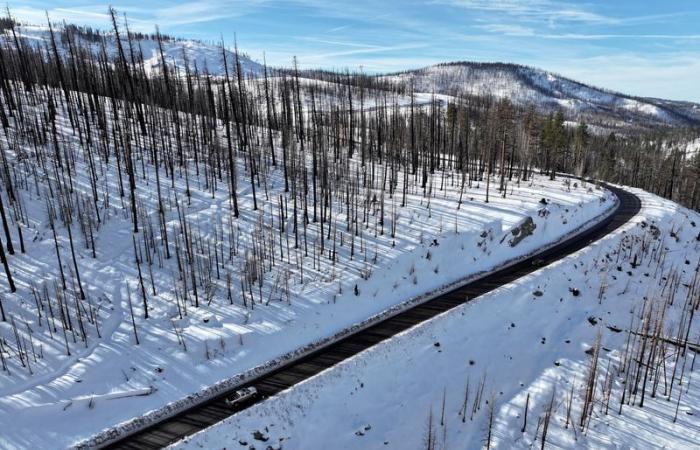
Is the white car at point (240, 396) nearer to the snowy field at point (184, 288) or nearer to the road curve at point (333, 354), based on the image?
the road curve at point (333, 354)

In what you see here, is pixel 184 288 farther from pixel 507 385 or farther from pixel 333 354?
pixel 507 385

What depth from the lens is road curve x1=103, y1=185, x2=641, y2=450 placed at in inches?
834

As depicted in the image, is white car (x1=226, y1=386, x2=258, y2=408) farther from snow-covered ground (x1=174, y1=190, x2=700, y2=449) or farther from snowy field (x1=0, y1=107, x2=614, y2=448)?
snowy field (x1=0, y1=107, x2=614, y2=448)

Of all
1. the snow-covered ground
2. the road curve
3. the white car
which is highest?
the white car

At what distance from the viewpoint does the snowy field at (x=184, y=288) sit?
24.1 m

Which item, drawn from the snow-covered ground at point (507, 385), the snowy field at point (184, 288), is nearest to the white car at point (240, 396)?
the snow-covered ground at point (507, 385)

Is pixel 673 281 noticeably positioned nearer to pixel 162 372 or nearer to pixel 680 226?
pixel 680 226

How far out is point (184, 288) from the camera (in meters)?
33.2

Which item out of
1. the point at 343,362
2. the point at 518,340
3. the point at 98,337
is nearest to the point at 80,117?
the point at 98,337

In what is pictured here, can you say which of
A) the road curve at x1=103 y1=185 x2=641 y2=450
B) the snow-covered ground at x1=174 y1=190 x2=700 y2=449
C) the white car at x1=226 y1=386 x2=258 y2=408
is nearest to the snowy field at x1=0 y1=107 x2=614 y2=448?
the road curve at x1=103 y1=185 x2=641 y2=450

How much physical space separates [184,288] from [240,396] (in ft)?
45.6

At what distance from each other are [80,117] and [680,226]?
323ft

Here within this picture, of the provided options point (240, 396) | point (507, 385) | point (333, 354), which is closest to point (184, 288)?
point (240, 396)

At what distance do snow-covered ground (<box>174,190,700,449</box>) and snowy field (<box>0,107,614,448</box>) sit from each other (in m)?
5.75
